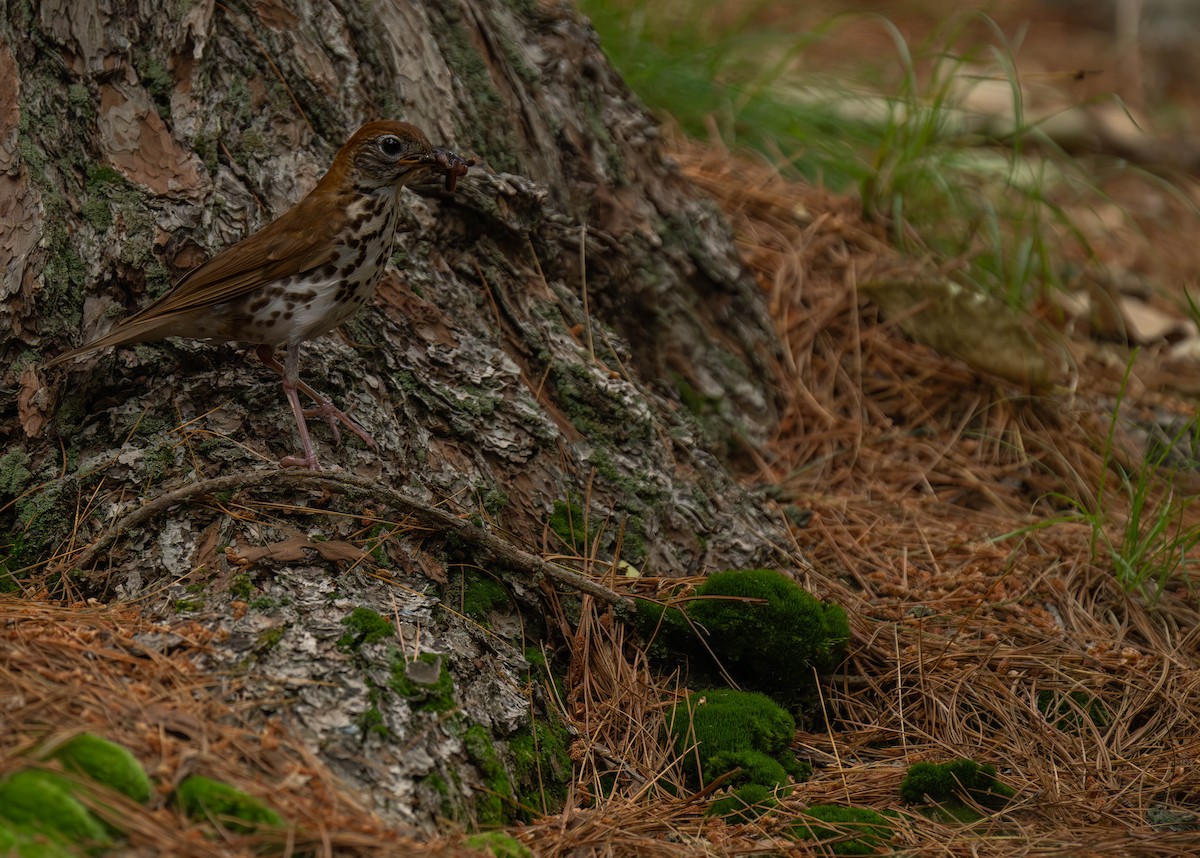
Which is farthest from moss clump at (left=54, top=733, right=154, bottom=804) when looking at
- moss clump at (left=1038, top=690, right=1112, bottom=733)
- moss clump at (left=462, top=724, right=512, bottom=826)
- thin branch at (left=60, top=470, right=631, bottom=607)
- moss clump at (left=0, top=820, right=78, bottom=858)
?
moss clump at (left=1038, top=690, right=1112, bottom=733)

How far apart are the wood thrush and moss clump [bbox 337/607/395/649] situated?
632 mm

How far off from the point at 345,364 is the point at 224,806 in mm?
1874

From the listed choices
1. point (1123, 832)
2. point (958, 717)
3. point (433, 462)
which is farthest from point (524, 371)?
point (1123, 832)

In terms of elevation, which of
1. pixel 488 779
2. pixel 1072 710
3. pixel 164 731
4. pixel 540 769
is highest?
pixel 164 731

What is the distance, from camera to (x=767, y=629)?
3725mm

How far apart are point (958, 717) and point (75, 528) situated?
9.45 feet

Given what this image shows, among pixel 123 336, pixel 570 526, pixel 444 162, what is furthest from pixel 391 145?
pixel 570 526

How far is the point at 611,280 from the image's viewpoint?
4.97 meters

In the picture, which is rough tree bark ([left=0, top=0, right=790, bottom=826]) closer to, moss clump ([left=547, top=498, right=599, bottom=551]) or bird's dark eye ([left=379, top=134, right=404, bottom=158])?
moss clump ([left=547, top=498, right=599, bottom=551])

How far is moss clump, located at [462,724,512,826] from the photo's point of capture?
9.59ft

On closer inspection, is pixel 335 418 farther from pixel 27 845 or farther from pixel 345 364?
pixel 27 845

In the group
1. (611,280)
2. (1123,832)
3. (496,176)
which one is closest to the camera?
(1123,832)

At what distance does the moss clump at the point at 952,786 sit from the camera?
328cm

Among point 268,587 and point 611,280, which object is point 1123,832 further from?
point 611,280
